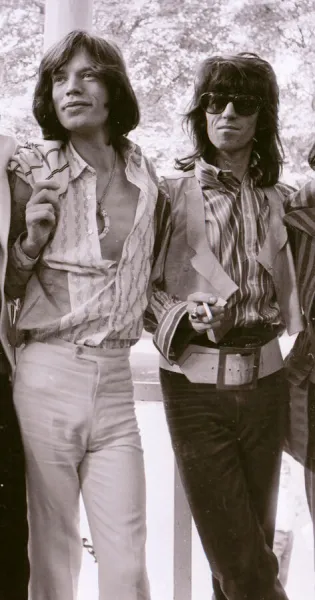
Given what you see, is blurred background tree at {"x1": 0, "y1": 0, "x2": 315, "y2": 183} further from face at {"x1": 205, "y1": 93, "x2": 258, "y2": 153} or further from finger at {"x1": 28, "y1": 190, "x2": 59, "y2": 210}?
finger at {"x1": 28, "y1": 190, "x2": 59, "y2": 210}

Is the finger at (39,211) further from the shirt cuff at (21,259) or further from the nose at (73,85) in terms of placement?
the nose at (73,85)

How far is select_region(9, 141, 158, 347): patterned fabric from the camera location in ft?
4.38

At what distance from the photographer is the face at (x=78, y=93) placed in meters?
1.34

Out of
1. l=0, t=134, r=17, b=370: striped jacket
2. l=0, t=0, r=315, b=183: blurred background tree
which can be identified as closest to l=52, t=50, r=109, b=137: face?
l=0, t=134, r=17, b=370: striped jacket

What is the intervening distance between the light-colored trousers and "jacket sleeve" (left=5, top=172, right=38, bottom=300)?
12 cm

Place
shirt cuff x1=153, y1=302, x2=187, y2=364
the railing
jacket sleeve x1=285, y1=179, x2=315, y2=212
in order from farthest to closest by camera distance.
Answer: the railing
jacket sleeve x1=285, y1=179, x2=315, y2=212
shirt cuff x1=153, y1=302, x2=187, y2=364

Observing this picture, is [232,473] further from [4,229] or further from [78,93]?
[78,93]

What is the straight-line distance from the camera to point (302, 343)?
62.6 inches

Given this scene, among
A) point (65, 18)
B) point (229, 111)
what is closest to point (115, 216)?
point (229, 111)

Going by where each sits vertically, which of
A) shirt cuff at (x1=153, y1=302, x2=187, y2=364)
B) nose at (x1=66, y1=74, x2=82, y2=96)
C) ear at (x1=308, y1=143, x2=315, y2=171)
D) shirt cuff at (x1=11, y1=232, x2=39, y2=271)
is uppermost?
nose at (x1=66, y1=74, x2=82, y2=96)

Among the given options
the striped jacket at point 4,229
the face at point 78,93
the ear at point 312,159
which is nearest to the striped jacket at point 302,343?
the ear at point 312,159

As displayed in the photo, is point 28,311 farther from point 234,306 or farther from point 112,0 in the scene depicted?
point 112,0

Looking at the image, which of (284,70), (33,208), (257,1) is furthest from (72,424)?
(257,1)

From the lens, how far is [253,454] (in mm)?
1513
